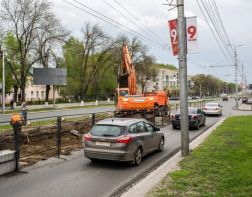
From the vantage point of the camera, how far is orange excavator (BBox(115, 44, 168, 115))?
2659 cm

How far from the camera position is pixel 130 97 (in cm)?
2669

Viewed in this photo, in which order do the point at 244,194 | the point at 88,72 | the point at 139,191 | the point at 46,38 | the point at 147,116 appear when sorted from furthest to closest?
the point at 88,72 < the point at 46,38 < the point at 147,116 < the point at 139,191 < the point at 244,194

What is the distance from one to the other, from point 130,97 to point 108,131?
15.5 metres

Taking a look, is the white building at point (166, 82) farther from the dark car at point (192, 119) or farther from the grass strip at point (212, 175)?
the grass strip at point (212, 175)

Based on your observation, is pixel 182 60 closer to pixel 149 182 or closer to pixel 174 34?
pixel 174 34

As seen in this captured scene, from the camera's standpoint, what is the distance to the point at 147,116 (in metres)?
26.5

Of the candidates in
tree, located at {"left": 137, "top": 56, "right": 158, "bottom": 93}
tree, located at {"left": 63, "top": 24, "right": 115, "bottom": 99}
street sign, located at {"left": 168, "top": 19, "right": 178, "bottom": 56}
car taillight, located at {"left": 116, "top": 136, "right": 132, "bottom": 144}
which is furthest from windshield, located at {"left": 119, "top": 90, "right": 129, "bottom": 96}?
tree, located at {"left": 137, "top": 56, "right": 158, "bottom": 93}

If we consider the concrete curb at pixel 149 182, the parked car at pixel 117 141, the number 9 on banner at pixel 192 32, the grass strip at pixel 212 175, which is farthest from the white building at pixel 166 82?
the concrete curb at pixel 149 182

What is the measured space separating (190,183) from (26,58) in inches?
1827

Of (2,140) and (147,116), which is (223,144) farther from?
(147,116)

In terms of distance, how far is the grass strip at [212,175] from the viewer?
7695 millimetres

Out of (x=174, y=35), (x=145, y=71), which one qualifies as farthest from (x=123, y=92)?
(x=145, y=71)

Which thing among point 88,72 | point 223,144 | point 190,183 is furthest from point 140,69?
point 190,183

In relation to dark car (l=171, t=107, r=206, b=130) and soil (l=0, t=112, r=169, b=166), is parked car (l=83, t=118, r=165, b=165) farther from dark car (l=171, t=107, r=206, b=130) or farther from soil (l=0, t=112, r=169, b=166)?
dark car (l=171, t=107, r=206, b=130)
